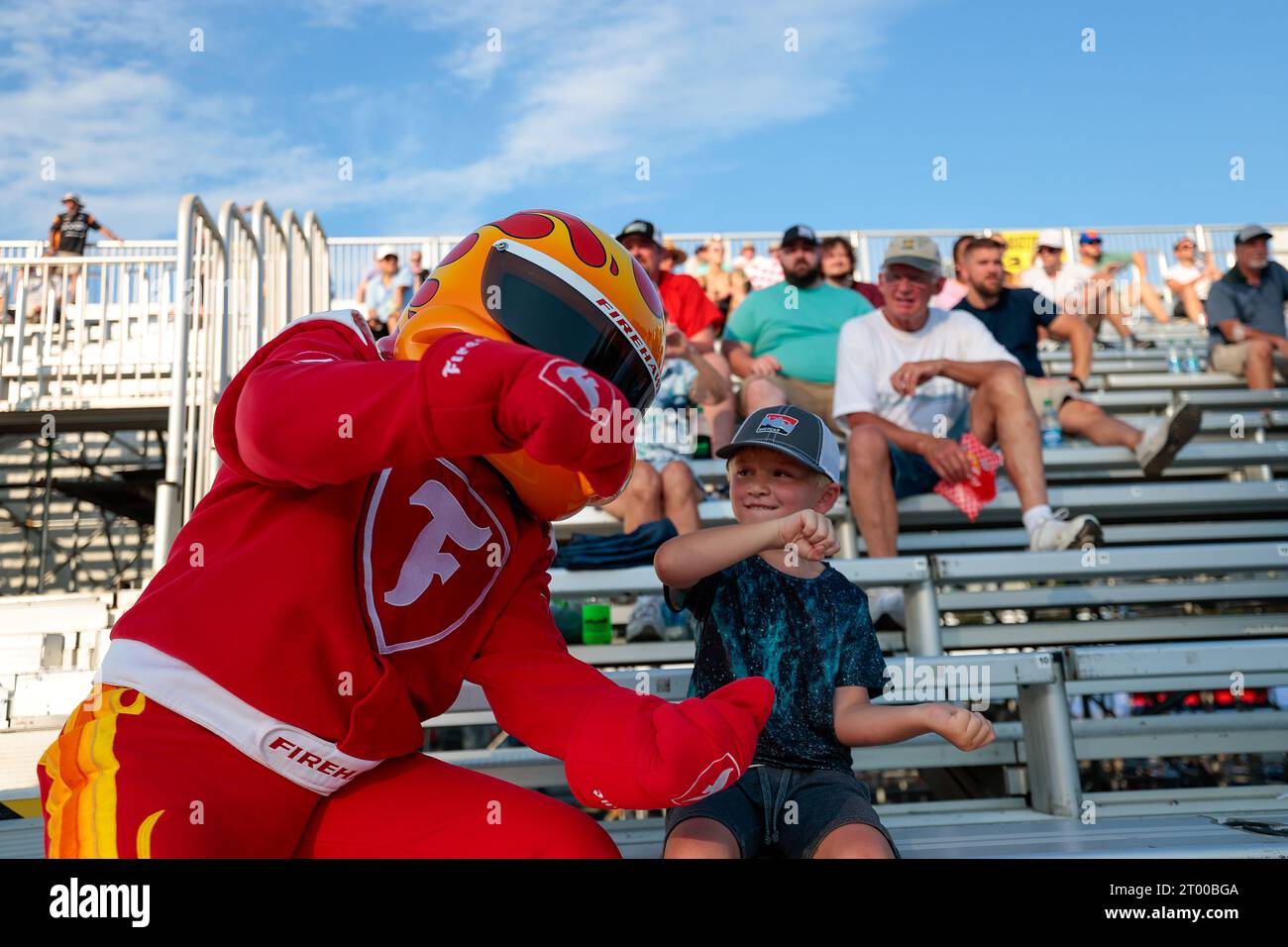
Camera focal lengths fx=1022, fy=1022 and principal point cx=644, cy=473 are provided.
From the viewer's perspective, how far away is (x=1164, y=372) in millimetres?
6789

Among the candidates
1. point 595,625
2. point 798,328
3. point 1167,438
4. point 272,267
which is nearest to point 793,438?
point 595,625

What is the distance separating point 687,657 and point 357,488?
195 cm

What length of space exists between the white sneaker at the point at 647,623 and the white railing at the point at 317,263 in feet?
11.9

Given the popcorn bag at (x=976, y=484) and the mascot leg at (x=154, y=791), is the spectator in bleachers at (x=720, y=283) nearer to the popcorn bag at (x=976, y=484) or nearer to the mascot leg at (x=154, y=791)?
the popcorn bag at (x=976, y=484)

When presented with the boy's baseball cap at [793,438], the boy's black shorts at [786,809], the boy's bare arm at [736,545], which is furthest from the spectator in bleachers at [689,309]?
the boy's black shorts at [786,809]

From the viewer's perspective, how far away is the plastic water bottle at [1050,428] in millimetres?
4852

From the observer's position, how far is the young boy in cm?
153

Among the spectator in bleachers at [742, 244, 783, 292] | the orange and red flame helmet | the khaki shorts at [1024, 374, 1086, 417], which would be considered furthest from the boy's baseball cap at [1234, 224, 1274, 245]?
the orange and red flame helmet

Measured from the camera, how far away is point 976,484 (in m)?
3.79

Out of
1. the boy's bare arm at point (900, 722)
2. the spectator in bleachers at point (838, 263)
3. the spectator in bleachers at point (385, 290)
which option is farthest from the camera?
the spectator in bleachers at point (385, 290)

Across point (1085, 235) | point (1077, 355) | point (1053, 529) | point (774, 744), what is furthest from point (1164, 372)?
point (774, 744)

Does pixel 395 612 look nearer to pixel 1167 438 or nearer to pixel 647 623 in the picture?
pixel 647 623

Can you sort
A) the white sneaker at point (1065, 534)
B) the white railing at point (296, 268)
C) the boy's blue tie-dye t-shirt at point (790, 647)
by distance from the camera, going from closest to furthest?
the boy's blue tie-dye t-shirt at point (790, 647) → the white sneaker at point (1065, 534) → the white railing at point (296, 268)
